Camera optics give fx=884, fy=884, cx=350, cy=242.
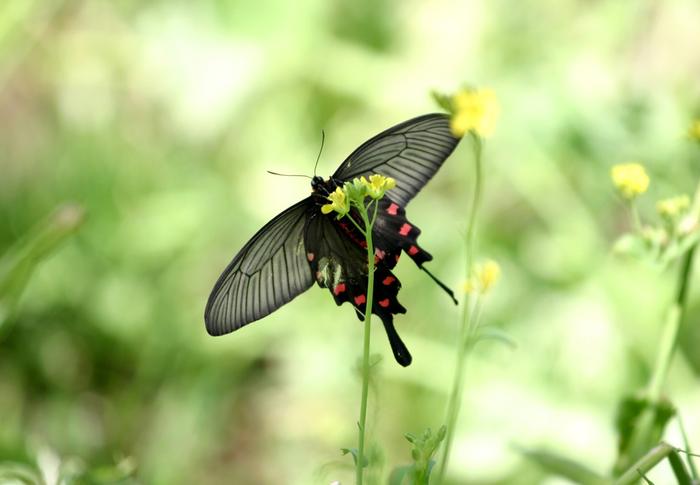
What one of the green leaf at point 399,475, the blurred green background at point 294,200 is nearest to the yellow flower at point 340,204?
the green leaf at point 399,475

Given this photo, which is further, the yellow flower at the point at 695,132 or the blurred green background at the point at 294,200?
the blurred green background at the point at 294,200

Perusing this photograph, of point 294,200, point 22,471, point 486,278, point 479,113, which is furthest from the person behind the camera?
point 294,200

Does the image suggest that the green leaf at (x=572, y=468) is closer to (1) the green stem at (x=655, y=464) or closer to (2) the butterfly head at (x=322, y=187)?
(1) the green stem at (x=655, y=464)

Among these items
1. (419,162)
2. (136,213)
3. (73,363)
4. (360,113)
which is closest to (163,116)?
(136,213)

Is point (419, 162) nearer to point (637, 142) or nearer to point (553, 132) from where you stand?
point (637, 142)

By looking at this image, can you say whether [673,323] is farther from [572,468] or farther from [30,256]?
[30,256]

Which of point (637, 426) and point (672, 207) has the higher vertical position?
point (672, 207)

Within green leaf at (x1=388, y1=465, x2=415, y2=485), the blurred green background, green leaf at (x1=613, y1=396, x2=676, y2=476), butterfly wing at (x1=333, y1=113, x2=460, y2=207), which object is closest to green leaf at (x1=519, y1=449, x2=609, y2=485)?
green leaf at (x1=613, y1=396, x2=676, y2=476)

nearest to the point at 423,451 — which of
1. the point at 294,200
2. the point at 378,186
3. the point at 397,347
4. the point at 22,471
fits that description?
the point at 397,347

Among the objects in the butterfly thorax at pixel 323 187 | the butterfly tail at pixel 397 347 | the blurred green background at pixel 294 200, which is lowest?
the butterfly tail at pixel 397 347
